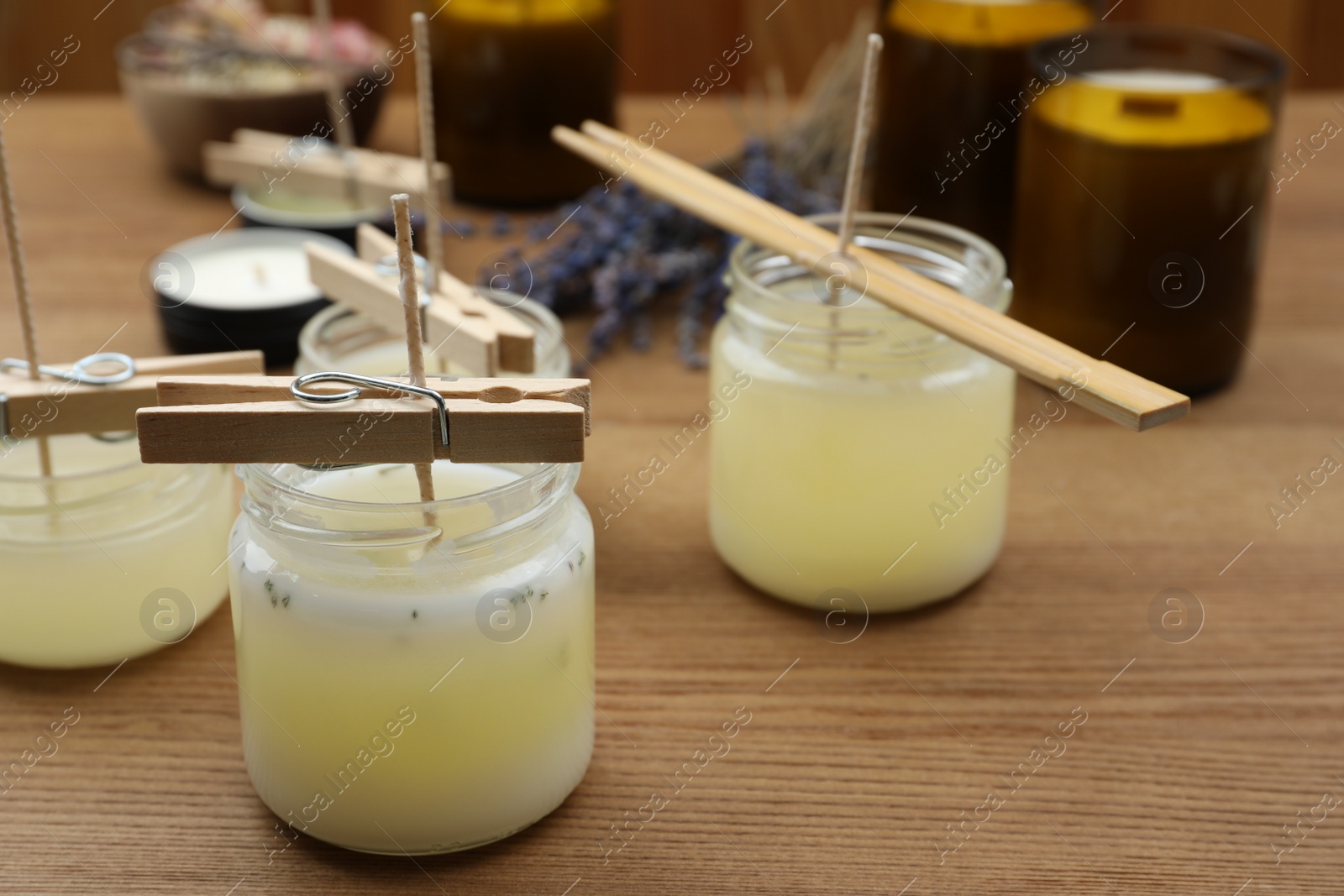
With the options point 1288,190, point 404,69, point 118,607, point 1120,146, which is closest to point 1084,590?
point 1120,146

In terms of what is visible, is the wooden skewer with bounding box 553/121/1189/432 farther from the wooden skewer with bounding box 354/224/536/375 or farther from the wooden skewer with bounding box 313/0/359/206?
the wooden skewer with bounding box 313/0/359/206

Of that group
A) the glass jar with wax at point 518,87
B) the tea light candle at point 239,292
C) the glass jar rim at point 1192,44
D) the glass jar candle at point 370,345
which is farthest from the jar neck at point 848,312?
the glass jar with wax at point 518,87

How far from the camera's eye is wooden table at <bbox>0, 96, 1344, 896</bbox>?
2.12ft

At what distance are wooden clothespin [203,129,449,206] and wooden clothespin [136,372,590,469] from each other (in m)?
0.62

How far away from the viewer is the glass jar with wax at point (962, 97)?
115 cm

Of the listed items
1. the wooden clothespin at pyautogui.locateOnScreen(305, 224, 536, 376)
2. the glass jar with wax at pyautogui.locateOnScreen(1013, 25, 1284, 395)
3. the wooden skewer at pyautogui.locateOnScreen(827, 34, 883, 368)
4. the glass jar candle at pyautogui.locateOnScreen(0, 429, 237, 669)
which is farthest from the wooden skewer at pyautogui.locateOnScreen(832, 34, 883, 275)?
the glass jar candle at pyautogui.locateOnScreen(0, 429, 237, 669)

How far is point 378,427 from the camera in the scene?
0.58 metres

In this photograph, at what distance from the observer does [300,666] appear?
62 cm

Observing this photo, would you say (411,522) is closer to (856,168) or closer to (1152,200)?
(856,168)

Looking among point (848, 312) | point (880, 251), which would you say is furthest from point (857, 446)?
point (880, 251)

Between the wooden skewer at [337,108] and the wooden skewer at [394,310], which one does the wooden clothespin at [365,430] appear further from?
the wooden skewer at [337,108]

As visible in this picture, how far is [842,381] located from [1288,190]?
0.90m

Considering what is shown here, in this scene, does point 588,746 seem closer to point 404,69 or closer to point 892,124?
point 892,124

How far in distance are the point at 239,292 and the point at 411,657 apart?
0.59m
